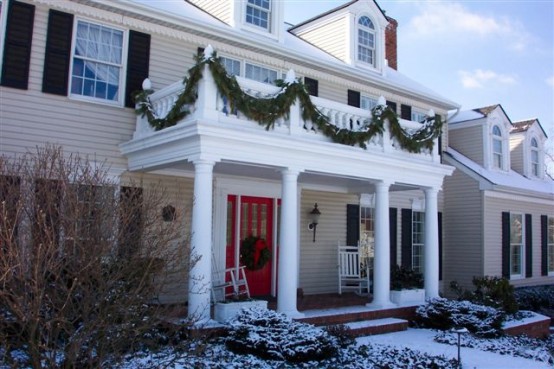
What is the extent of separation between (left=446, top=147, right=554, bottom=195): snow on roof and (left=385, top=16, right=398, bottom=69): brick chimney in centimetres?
355

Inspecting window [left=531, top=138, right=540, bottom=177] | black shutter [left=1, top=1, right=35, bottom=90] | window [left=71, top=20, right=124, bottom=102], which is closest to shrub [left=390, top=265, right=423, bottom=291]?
window [left=71, top=20, right=124, bottom=102]

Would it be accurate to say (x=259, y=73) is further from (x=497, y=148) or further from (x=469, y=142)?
(x=497, y=148)

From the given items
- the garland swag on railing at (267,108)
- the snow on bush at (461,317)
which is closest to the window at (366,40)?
the garland swag on railing at (267,108)

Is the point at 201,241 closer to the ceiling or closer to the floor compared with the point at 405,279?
closer to the ceiling

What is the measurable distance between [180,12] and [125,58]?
5.89 ft

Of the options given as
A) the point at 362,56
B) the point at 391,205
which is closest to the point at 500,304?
the point at 391,205

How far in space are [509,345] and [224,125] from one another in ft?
21.5

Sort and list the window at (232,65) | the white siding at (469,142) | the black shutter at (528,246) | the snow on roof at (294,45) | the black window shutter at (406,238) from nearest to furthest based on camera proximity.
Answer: the snow on roof at (294,45)
the window at (232,65)
the black window shutter at (406,238)
the white siding at (469,142)
the black shutter at (528,246)

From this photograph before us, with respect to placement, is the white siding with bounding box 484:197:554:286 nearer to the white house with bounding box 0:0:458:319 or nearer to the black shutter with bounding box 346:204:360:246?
the black shutter with bounding box 346:204:360:246

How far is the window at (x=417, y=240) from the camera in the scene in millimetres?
16453

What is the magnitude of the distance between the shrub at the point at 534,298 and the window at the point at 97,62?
488 inches

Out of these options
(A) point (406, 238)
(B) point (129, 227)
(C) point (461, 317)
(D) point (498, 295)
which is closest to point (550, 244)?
(A) point (406, 238)

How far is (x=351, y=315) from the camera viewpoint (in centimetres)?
1034

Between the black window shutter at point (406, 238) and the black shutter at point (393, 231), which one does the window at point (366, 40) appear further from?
the black window shutter at point (406, 238)
